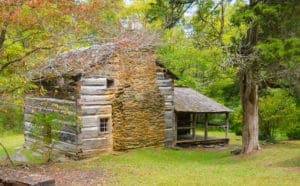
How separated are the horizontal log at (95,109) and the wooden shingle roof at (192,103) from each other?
4.81 meters

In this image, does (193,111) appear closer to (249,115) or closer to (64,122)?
(249,115)

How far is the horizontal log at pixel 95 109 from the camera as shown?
22.7 meters

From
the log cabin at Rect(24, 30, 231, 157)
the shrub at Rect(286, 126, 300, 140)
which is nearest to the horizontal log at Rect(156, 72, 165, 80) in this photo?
the log cabin at Rect(24, 30, 231, 157)

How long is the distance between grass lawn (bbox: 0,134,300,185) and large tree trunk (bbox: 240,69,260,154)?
26.7 inches

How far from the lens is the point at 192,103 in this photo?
28484mm

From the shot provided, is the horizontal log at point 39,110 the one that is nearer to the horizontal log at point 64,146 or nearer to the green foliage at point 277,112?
the horizontal log at point 64,146

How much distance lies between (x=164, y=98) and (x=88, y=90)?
5.21 meters

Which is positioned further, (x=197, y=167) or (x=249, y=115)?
(x=249, y=115)

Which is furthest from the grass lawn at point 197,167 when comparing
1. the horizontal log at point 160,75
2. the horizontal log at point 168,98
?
the horizontal log at point 160,75

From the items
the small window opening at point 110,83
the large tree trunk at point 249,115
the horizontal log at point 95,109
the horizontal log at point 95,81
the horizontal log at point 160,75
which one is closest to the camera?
the large tree trunk at point 249,115

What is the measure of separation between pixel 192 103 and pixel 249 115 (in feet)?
23.2

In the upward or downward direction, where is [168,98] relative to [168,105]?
upward

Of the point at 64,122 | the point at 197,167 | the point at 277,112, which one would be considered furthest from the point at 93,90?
the point at 277,112

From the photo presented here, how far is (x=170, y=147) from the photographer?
86.4 ft
